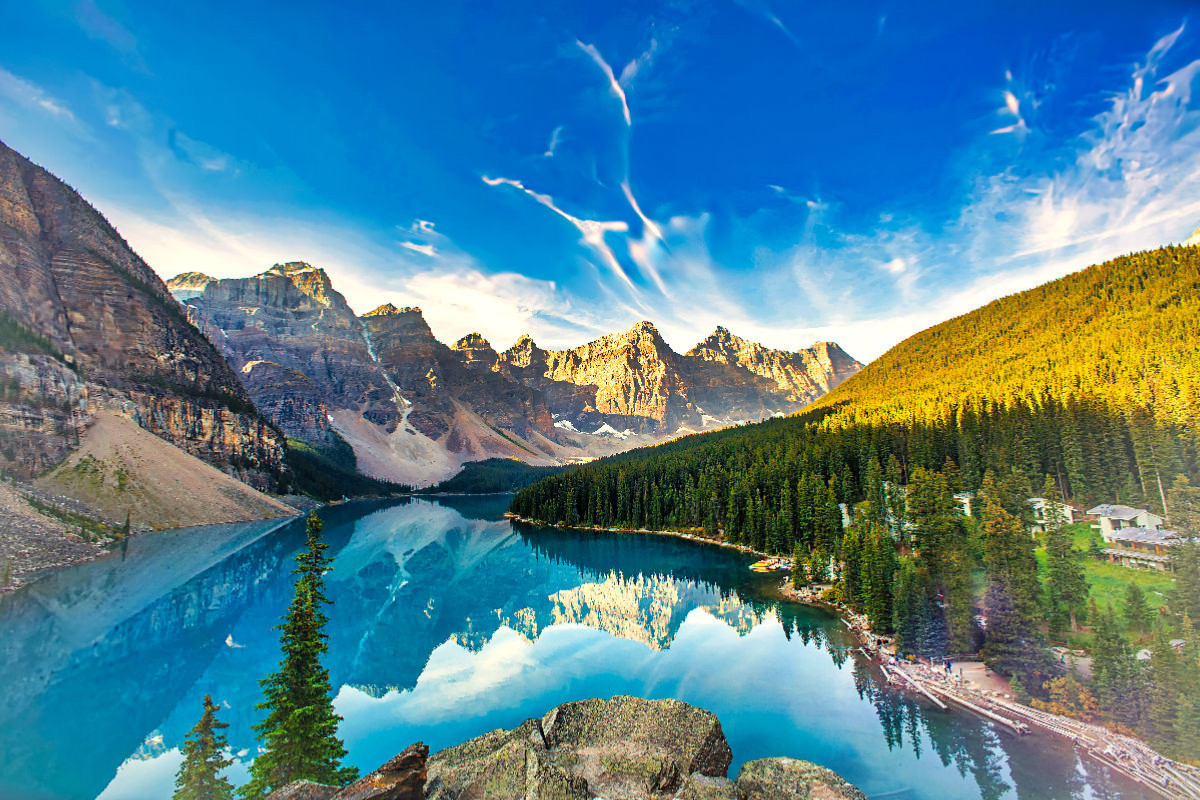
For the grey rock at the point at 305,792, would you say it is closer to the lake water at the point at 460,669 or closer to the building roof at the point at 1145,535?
the lake water at the point at 460,669

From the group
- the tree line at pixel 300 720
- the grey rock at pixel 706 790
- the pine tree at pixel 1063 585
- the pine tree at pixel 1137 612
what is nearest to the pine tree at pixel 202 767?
the tree line at pixel 300 720

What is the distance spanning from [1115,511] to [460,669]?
162 feet

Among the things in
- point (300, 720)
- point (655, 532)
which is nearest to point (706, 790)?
point (300, 720)

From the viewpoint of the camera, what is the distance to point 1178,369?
48875 millimetres

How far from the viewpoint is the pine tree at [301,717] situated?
575 inches

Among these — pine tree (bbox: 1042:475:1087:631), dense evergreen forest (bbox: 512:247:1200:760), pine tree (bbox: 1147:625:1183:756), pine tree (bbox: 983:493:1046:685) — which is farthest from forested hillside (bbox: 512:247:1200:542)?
pine tree (bbox: 1147:625:1183:756)

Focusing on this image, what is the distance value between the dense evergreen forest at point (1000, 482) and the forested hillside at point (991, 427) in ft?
0.94

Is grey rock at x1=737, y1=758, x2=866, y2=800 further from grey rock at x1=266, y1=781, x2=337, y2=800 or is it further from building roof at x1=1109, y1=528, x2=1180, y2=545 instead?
building roof at x1=1109, y1=528, x2=1180, y2=545

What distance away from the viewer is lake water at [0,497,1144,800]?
21.2 meters

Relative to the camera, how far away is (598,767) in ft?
37.2

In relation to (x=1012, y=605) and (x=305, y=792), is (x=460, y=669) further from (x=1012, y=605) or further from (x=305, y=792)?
(x=1012, y=605)

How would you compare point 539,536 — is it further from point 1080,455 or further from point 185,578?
point 1080,455

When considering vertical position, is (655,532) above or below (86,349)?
below

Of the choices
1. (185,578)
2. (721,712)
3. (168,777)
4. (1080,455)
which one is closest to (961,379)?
(1080,455)
